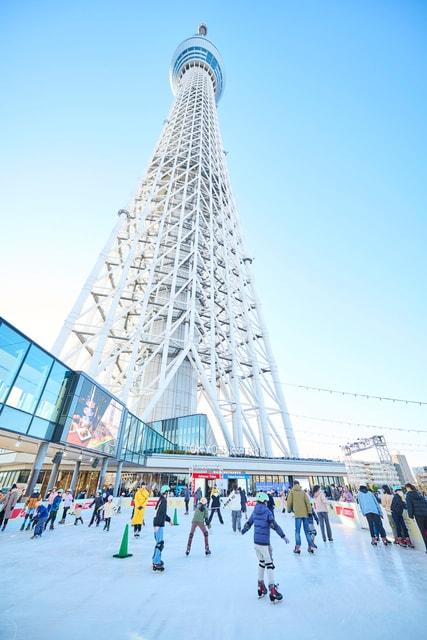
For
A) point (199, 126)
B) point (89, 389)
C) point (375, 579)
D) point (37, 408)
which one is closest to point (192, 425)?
point (89, 389)

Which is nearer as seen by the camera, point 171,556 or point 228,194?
point 171,556

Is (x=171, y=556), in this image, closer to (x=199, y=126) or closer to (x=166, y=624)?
(x=166, y=624)

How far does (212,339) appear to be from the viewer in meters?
36.9

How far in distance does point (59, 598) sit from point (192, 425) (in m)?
30.7

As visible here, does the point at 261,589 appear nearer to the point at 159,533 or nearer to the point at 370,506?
the point at 159,533

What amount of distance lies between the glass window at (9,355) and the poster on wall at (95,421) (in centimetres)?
422

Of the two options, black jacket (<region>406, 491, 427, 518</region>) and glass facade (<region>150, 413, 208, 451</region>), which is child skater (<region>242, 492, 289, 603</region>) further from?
glass facade (<region>150, 413, 208, 451</region>)

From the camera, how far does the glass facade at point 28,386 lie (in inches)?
472

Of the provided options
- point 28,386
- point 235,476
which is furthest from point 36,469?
point 235,476

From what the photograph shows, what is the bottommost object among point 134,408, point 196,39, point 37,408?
point 37,408

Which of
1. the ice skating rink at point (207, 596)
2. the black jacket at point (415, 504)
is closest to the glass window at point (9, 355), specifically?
the ice skating rink at point (207, 596)

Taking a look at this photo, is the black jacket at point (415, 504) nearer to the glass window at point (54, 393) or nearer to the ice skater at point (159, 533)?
the ice skater at point (159, 533)

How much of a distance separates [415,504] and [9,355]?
14.2 metres

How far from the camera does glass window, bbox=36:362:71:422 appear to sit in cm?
1432
